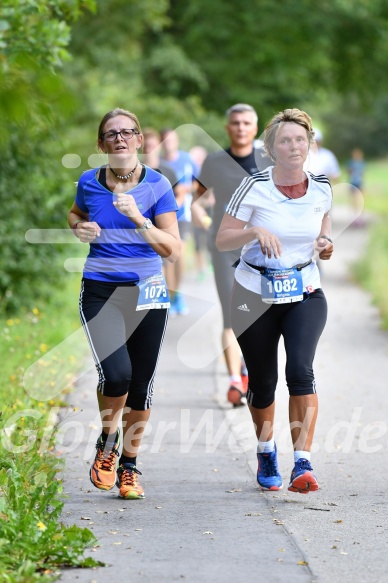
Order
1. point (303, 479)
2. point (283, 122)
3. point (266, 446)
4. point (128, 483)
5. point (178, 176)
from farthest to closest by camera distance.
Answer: point (178, 176), point (266, 446), point (128, 483), point (283, 122), point (303, 479)

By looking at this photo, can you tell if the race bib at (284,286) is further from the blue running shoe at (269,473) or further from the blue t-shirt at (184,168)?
the blue t-shirt at (184,168)

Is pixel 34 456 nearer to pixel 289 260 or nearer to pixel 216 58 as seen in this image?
pixel 289 260

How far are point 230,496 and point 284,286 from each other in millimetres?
1155

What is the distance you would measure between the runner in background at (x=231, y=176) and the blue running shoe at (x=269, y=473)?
7.89 feet

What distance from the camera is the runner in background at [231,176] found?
861 centimetres

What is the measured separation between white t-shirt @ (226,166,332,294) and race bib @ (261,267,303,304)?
0.12ft

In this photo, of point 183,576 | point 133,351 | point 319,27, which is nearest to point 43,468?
point 133,351

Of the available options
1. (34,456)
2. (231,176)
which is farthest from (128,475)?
(231,176)

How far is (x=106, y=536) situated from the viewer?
17.1 feet

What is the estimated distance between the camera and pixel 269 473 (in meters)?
6.27

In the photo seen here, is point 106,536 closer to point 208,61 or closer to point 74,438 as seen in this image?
point 74,438

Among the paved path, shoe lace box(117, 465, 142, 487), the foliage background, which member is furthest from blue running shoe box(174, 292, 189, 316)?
shoe lace box(117, 465, 142, 487)

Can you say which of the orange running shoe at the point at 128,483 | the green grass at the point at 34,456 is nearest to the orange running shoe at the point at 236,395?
the green grass at the point at 34,456

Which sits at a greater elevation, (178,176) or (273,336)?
(178,176)
